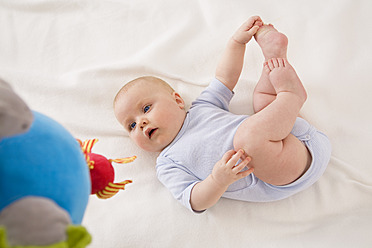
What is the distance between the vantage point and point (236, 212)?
1.17 m

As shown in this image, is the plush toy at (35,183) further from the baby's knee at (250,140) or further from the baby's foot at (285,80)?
the baby's foot at (285,80)

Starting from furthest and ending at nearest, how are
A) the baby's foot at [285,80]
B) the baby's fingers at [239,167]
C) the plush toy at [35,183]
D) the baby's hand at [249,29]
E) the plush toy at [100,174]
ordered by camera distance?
the baby's hand at [249,29], the baby's foot at [285,80], the baby's fingers at [239,167], the plush toy at [100,174], the plush toy at [35,183]

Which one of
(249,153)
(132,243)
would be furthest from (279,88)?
(132,243)

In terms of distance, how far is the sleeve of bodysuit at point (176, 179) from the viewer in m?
1.11

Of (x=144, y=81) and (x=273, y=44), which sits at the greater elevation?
(x=273, y=44)

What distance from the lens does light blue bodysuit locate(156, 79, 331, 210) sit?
1118 mm

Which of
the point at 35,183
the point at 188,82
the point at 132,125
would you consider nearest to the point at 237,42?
the point at 188,82

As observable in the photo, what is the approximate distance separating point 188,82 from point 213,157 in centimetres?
35

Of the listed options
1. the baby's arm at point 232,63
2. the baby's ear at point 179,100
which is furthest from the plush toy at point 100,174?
A: the baby's arm at point 232,63

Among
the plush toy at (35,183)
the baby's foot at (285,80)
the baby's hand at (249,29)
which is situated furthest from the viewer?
the baby's hand at (249,29)

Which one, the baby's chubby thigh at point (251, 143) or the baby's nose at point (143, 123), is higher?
the baby's chubby thigh at point (251, 143)

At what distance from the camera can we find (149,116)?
3.87 ft

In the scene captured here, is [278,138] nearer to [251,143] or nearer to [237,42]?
[251,143]

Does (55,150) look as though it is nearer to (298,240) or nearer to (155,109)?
(155,109)
